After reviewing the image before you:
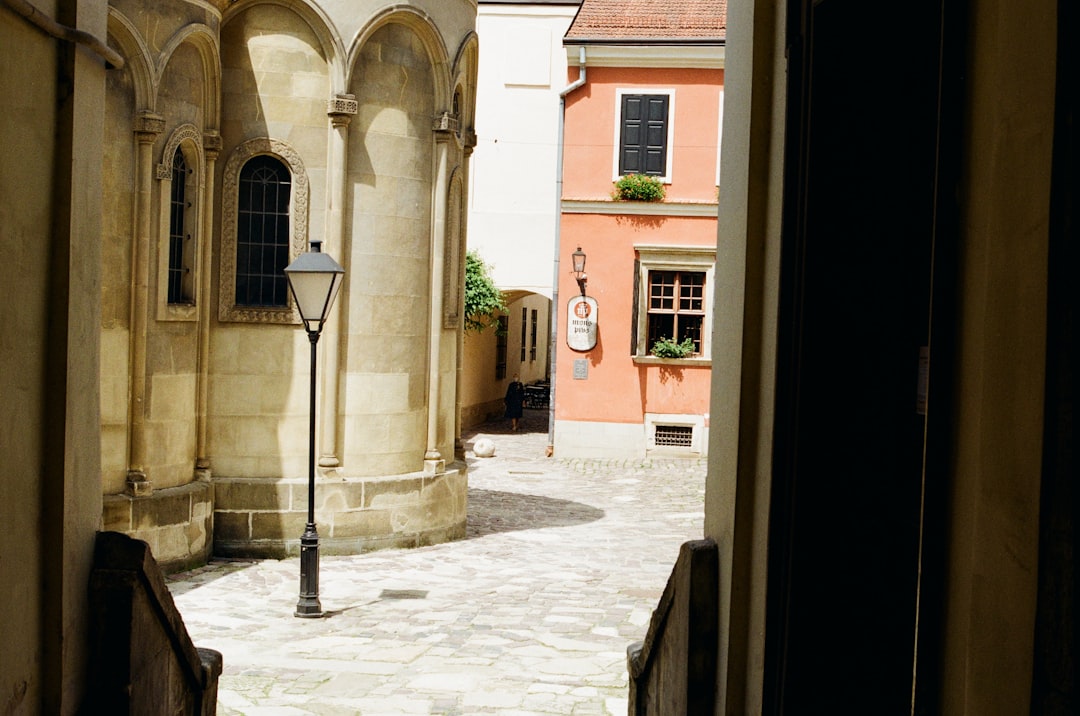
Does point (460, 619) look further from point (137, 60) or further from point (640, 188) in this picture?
point (640, 188)

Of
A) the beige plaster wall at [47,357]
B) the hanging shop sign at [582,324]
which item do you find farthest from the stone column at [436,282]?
the hanging shop sign at [582,324]

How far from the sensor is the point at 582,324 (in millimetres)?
25391

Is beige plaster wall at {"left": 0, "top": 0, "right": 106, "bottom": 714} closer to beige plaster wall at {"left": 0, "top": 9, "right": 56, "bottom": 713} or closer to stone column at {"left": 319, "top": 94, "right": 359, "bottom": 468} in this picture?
beige plaster wall at {"left": 0, "top": 9, "right": 56, "bottom": 713}

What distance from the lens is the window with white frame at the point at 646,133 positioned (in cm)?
2530

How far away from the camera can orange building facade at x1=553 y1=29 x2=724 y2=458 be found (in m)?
25.1

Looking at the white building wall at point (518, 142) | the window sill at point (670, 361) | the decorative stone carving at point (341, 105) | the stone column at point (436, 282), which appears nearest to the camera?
the decorative stone carving at point (341, 105)

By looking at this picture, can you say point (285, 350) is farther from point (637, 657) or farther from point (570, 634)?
point (637, 657)

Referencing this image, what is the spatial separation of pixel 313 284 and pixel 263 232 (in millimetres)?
2761

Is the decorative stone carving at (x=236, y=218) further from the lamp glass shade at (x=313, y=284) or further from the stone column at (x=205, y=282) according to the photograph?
the lamp glass shade at (x=313, y=284)

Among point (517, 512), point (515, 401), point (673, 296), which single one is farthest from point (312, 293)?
point (515, 401)

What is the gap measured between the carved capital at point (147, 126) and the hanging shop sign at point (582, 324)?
1410 centimetres

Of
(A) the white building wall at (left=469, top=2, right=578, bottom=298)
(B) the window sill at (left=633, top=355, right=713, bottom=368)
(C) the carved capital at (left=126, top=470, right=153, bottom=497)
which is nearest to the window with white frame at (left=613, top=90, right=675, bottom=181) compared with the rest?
(B) the window sill at (left=633, top=355, right=713, bottom=368)

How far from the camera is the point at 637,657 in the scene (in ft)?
19.0

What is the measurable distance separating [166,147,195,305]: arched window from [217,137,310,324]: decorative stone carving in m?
0.45
